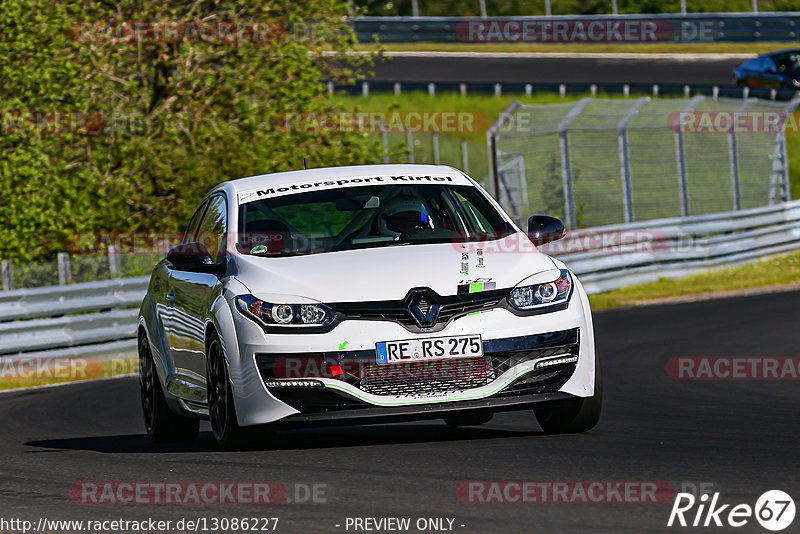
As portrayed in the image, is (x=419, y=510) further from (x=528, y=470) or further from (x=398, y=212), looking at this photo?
(x=398, y=212)

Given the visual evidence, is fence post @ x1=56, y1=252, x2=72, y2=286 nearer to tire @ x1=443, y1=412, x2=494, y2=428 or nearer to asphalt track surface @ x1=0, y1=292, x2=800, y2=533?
asphalt track surface @ x1=0, y1=292, x2=800, y2=533

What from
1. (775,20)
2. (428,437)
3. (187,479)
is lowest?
(775,20)

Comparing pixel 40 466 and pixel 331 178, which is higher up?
pixel 331 178

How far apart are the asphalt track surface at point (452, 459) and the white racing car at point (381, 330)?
9.7 inches

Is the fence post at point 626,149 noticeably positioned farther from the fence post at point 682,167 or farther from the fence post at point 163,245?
the fence post at point 163,245

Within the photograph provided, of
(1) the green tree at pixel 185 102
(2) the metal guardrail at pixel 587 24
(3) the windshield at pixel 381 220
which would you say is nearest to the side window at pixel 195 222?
(3) the windshield at pixel 381 220

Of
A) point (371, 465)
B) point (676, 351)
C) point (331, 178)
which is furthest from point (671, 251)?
point (371, 465)

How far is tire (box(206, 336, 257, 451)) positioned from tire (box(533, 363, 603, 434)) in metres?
1.58

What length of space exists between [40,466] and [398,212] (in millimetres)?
2480

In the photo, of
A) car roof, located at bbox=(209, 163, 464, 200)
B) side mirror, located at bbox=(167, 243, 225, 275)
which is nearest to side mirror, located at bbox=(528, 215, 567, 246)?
car roof, located at bbox=(209, 163, 464, 200)

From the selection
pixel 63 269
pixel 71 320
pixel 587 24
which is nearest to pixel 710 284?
pixel 63 269

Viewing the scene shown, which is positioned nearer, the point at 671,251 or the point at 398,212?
the point at 398,212

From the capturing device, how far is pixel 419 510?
600 cm

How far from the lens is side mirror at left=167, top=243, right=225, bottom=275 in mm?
8531
